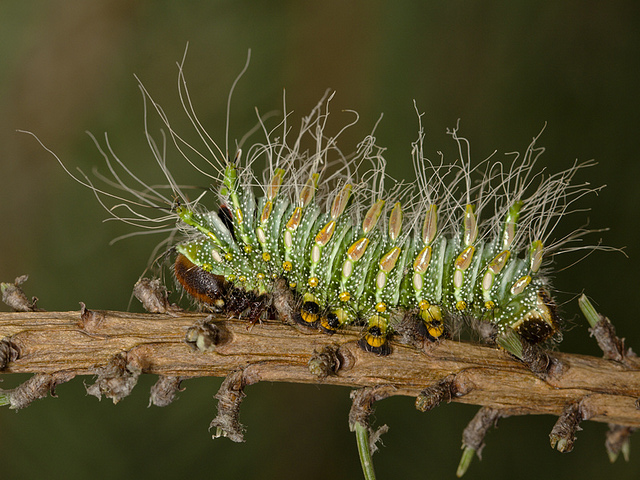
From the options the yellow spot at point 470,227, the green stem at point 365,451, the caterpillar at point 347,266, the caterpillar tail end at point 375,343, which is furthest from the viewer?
the yellow spot at point 470,227

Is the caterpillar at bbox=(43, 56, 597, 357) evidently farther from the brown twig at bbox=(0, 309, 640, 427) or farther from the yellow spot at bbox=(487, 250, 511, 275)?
the brown twig at bbox=(0, 309, 640, 427)

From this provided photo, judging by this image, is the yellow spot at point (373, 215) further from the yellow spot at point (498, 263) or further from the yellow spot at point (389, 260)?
the yellow spot at point (498, 263)

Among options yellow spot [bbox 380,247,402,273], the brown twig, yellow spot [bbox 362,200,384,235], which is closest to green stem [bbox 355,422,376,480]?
the brown twig

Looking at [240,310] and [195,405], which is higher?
[195,405]

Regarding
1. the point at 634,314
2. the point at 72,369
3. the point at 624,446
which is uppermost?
the point at 634,314

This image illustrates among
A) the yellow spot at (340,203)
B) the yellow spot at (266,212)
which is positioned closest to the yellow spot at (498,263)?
the yellow spot at (340,203)

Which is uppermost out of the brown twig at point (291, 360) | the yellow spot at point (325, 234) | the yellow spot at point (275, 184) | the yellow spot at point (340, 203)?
the yellow spot at point (275, 184)

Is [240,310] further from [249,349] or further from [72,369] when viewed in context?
[72,369]

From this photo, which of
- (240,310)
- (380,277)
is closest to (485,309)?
(380,277)
